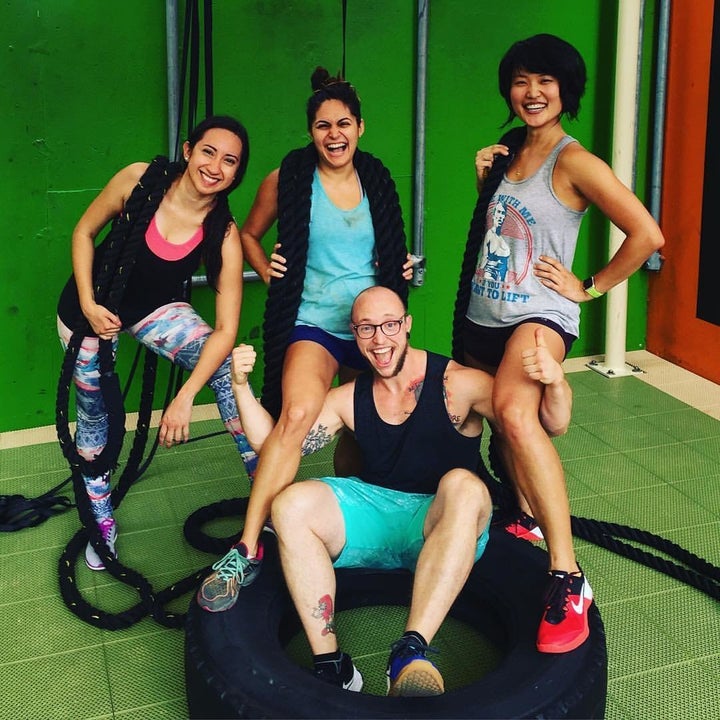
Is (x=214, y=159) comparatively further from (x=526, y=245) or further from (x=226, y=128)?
(x=526, y=245)

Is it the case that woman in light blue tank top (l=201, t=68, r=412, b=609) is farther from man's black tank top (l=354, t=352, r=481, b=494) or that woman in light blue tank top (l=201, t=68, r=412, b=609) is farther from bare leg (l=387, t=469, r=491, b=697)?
bare leg (l=387, t=469, r=491, b=697)

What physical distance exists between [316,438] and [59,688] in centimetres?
93

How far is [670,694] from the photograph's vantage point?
2.33 m

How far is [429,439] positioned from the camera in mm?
2449

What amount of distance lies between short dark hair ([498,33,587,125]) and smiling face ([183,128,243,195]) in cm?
82

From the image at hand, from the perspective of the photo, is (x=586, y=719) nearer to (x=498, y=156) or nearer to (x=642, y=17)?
(x=498, y=156)

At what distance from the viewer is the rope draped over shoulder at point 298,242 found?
8.65ft

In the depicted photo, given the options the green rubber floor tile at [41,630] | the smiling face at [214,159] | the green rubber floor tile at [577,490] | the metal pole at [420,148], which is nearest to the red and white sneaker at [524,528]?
the green rubber floor tile at [577,490]

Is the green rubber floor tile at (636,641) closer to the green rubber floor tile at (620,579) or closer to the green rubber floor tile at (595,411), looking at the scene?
the green rubber floor tile at (620,579)

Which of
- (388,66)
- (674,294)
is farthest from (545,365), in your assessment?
(674,294)

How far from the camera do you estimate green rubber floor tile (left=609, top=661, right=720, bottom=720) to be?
7.43 feet

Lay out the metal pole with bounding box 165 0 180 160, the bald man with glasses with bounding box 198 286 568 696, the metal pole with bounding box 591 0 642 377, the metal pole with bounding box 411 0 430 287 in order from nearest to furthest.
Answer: the bald man with glasses with bounding box 198 286 568 696
the metal pole with bounding box 165 0 180 160
the metal pole with bounding box 411 0 430 287
the metal pole with bounding box 591 0 642 377

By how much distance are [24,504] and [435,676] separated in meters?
1.88

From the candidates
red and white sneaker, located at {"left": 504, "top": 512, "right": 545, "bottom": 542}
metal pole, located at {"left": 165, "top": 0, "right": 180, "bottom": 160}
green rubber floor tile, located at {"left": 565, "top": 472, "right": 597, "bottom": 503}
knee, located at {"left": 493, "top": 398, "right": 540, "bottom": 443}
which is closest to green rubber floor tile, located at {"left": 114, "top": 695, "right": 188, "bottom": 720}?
knee, located at {"left": 493, "top": 398, "right": 540, "bottom": 443}
